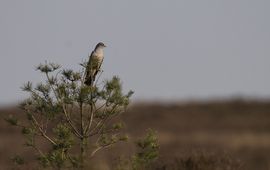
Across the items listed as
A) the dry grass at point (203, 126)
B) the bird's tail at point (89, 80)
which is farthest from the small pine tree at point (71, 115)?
the dry grass at point (203, 126)

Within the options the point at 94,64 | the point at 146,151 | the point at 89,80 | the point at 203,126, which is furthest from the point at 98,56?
the point at 203,126

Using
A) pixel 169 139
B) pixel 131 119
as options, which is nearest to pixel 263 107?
pixel 131 119

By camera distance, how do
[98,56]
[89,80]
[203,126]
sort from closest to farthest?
[89,80] → [98,56] → [203,126]

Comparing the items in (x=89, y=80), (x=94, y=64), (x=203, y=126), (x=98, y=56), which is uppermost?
(x=203, y=126)

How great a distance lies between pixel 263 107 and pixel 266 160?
1441 centimetres

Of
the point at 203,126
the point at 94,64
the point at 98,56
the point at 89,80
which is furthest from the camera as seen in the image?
the point at 203,126

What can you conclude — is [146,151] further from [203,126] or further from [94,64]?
[203,126]

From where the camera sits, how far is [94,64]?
39.5 feet

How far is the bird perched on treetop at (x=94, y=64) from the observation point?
11844 millimetres

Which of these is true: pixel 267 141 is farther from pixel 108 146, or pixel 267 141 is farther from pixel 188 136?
pixel 108 146

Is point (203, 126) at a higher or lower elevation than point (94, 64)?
higher

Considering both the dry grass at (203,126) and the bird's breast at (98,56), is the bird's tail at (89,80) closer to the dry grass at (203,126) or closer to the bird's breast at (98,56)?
the bird's breast at (98,56)

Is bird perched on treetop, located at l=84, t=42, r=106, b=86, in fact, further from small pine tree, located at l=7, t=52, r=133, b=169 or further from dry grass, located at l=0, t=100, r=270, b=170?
dry grass, located at l=0, t=100, r=270, b=170

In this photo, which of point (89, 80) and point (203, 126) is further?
point (203, 126)
